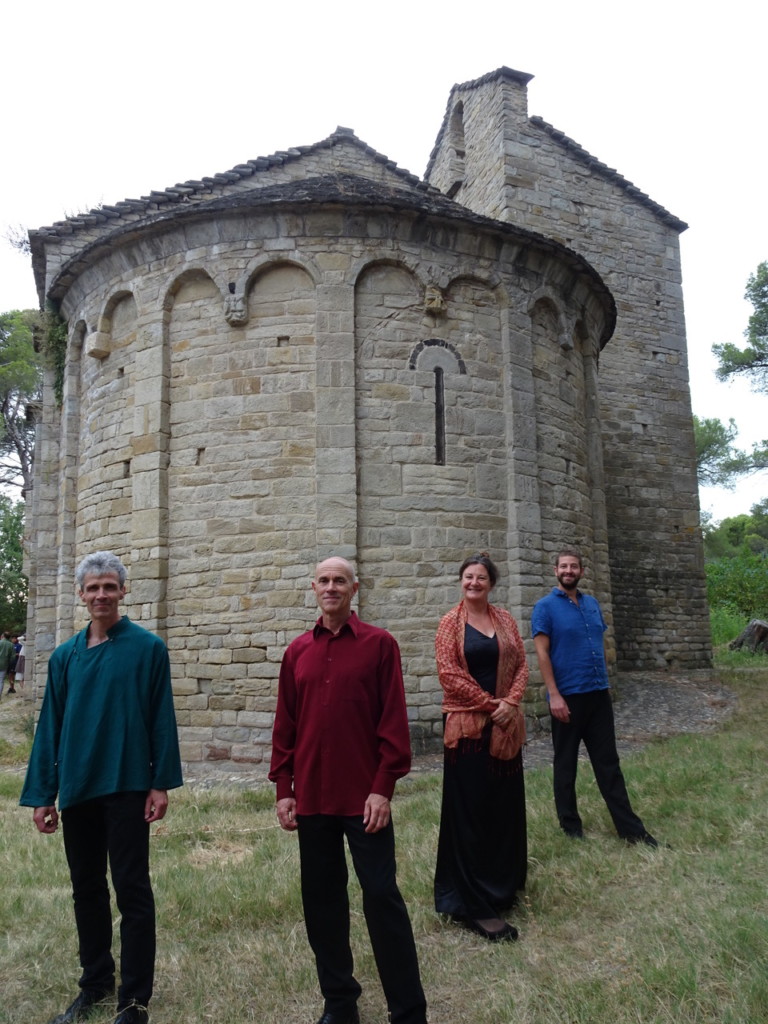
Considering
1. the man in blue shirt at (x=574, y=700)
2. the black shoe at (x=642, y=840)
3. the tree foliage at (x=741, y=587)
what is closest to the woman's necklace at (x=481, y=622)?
the man in blue shirt at (x=574, y=700)

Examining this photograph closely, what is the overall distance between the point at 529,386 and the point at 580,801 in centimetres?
494

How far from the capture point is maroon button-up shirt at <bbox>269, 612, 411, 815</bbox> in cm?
283

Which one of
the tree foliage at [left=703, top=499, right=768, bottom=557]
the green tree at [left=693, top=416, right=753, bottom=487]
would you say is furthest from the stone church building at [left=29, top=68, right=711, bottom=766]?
the tree foliage at [left=703, top=499, right=768, bottom=557]

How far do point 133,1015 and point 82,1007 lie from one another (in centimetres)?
27

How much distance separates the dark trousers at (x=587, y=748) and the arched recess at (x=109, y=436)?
17.4 feet

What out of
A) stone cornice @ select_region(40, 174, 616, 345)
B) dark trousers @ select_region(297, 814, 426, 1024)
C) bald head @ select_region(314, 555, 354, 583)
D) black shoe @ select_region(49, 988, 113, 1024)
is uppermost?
stone cornice @ select_region(40, 174, 616, 345)

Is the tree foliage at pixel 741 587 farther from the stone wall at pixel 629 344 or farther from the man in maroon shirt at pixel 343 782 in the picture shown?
the man in maroon shirt at pixel 343 782

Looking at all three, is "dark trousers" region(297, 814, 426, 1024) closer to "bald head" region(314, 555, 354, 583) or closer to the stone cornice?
"bald head" region(314, 555, 354, 583)

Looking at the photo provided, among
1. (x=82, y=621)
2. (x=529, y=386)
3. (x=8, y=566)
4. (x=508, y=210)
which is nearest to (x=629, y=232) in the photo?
(x=508, y=210)

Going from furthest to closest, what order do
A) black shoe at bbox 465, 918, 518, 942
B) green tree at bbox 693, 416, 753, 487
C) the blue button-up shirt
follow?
green tree at bbox 693, 416, 753, 487 < the blue button-up shirt < black shoe at bbox 465, 918, 518, 942

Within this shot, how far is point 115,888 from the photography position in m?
2.91

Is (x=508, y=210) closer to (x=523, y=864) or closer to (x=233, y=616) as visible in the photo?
(x=233, y=616)

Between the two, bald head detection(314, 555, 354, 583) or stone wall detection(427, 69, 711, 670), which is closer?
bald head detection(314, 555, 354, 583)

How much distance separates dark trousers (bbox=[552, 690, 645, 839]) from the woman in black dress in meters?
1.06
